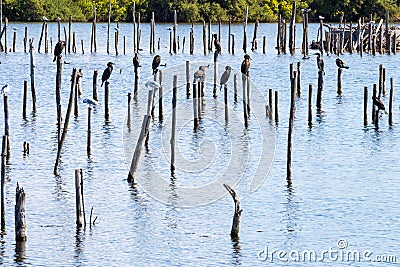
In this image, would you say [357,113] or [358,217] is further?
[357,113]

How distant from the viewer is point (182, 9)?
9519 centimetres

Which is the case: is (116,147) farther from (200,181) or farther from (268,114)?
(268,114)

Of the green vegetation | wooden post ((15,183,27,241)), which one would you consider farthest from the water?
the green vegetation

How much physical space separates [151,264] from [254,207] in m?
4.30

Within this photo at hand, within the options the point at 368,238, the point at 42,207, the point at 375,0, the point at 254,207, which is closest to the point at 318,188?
the point at 254,207

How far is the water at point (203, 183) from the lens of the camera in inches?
726

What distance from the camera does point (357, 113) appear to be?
35.7 m
